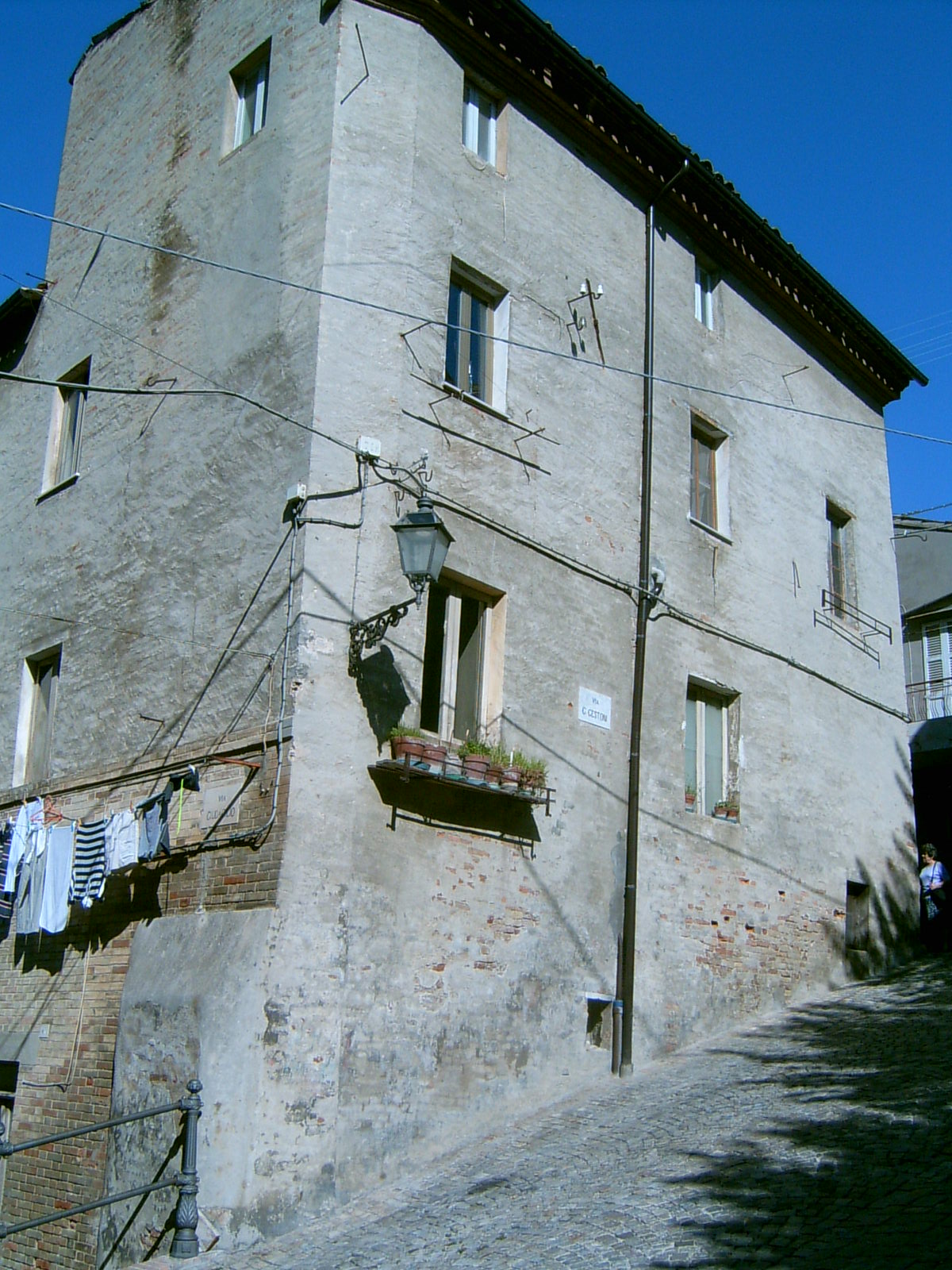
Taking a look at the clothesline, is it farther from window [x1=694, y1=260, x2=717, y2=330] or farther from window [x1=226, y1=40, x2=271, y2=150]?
window [x1=694, y1=260, x2=717, y2=330]

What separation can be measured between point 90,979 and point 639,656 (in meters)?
6.11

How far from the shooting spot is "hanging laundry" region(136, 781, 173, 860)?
10.8 metres

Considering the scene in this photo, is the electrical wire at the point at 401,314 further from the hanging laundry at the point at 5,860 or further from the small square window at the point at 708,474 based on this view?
the hanging laundry at the point at 5,860

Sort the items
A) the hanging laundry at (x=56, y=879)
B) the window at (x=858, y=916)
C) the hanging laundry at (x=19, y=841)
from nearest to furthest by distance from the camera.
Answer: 1. the hanging laundry at (x=56, y=879)
2. the hanging laundry at (x=19, y=841)
3. the window at (x=858, y=916)

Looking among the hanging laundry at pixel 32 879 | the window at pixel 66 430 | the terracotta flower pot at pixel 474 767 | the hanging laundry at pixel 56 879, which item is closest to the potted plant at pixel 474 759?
the terracotta flower pot at pixel 474 767

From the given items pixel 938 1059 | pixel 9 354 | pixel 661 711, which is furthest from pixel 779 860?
pixel 9 354

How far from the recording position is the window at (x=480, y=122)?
13.3 m

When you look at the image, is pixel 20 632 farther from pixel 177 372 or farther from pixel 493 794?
pixel 493 794

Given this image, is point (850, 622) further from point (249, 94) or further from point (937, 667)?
point (249, 94)

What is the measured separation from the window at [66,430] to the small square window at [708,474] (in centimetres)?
699

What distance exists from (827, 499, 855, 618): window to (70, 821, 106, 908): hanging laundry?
9801mm

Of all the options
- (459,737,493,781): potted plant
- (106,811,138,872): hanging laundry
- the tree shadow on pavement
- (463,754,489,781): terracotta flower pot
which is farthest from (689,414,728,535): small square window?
(106,811,138,872): hanging laundry

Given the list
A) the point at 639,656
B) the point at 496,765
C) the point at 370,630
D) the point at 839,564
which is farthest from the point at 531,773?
the point at 839,564

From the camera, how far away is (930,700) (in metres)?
22.7
